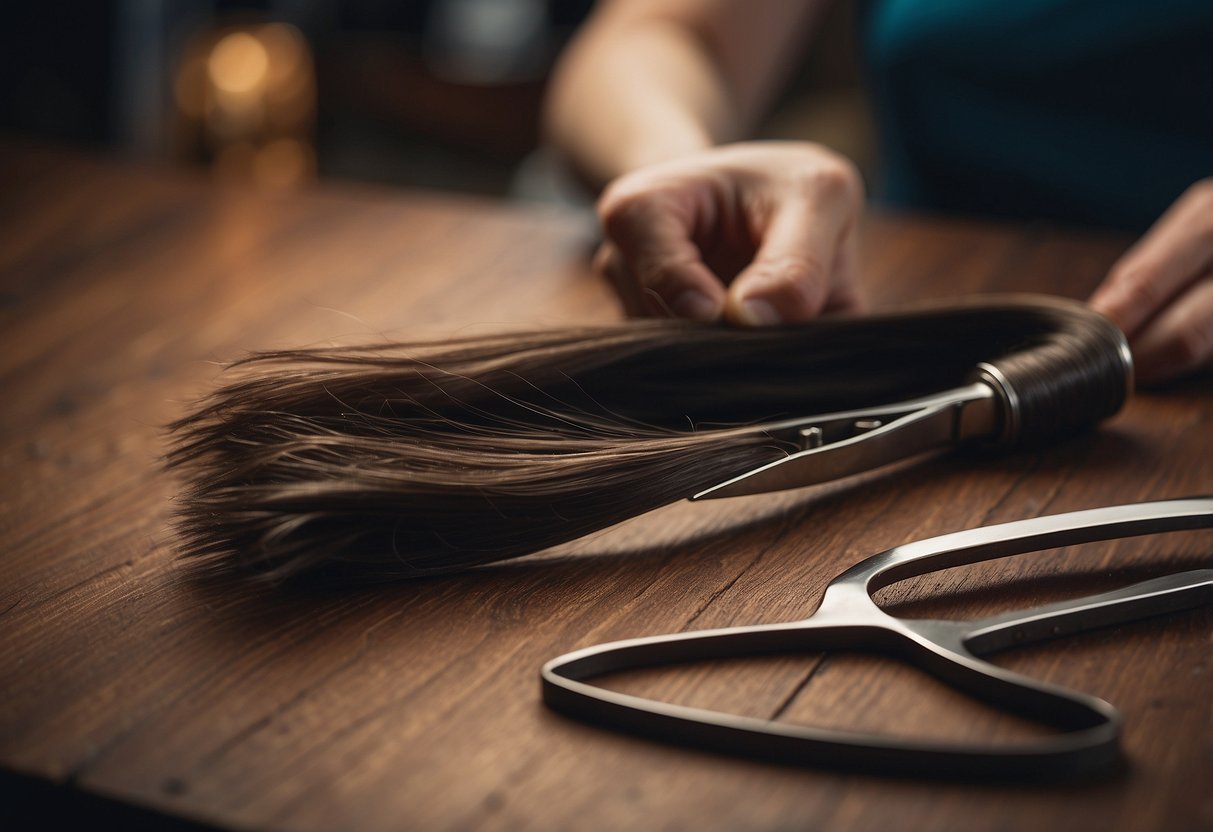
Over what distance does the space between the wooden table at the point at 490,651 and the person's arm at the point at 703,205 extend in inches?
5.3

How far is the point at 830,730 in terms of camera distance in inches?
18.8

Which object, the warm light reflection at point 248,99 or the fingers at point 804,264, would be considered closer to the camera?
the fingers at point 804,264

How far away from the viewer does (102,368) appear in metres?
0.88

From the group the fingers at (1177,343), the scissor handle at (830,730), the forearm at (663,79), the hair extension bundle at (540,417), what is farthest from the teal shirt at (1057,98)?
the scissor handle at (830,730)

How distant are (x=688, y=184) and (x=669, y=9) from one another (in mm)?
589

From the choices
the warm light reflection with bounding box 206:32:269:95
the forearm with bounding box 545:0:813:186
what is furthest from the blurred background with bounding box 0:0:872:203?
the forearm with bounding box 545:0:813:186

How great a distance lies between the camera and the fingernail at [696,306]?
0.79 m

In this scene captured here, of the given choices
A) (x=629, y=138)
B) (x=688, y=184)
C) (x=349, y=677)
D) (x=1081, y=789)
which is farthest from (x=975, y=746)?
(x=629, y=138)

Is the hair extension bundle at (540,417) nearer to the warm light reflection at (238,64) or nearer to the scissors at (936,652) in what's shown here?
the scissors at (936,652)

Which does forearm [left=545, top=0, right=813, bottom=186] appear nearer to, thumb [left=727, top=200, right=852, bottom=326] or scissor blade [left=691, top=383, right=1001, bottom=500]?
thumb [left=727, top=200, right=852, bottom=326]

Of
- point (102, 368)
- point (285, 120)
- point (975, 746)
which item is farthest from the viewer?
point (285, 120)

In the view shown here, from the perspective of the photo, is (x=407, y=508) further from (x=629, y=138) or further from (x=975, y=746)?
(x=629, y=138)

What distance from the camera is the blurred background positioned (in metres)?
2.42

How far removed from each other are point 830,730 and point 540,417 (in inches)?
10.6
